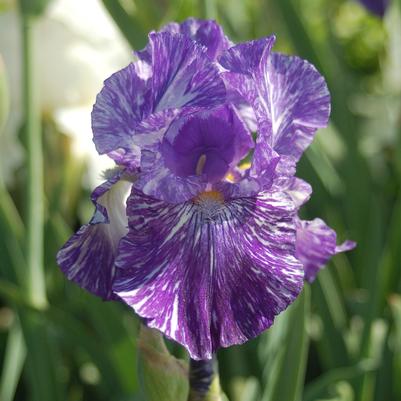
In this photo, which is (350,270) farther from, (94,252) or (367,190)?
(94,252)

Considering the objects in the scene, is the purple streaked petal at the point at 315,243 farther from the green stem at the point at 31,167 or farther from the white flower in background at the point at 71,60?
the white flower in background at the point at 71,60

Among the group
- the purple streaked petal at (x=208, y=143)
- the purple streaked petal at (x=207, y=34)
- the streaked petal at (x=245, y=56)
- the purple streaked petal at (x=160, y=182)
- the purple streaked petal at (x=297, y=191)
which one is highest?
the purple streaked petal at (x=207, y=34)

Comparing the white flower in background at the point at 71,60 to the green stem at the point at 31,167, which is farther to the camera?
the white flower in background at the point at 71,60

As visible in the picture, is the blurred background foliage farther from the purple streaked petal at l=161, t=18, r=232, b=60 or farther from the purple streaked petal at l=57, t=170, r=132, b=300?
the purple streaked petal at l=161, t=18, r=232, b=60

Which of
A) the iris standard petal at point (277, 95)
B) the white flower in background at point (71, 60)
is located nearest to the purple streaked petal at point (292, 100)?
the iris standard petal at point (277, 95)

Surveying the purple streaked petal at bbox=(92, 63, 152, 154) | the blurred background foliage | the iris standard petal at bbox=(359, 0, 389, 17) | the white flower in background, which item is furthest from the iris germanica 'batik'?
the iris standard petal at bbox=(359, 0, 389, 17)

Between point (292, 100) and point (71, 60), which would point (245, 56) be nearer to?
point (292, 100)
